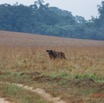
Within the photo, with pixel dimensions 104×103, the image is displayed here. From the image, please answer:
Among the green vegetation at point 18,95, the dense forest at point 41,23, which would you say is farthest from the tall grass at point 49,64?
the dense forest at point 41,23

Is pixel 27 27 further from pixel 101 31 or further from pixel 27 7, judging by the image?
pixel 101 31

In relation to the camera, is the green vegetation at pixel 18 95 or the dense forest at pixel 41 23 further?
the dense forest at pixel 41 23

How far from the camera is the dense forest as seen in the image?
3187 inches

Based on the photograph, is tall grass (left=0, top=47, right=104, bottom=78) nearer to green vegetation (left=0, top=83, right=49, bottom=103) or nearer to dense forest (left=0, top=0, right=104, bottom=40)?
green vegetation (left=0, top=83, right=49, bottom=103)

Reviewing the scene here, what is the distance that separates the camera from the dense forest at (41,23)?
80.9 metres

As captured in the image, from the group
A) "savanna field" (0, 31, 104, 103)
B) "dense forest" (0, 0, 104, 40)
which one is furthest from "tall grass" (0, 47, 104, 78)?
"dense forest" (0, 0, 104, 40)

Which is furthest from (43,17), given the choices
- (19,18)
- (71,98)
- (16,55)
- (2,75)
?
(71,98)

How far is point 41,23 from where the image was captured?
284 feet

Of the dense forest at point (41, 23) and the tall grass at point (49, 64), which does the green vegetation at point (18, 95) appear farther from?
the dense forest at point (41, 23)

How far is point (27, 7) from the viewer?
3410 inches

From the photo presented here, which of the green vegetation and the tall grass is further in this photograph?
the tall grass

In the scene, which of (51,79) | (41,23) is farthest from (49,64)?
(41,23)

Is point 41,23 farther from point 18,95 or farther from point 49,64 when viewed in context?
point 18,95

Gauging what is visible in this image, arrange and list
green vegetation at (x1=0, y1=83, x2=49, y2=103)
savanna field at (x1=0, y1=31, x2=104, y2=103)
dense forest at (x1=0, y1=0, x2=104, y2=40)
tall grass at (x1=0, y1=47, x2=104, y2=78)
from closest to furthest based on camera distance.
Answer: green vegetation at (x1=0, y1=83, x2=49, y2=103) < savanna field at (x1=0, y1=31, x2=104, y2=103) < tall grass at (x1=0, y1=47, x2=104, y2=78) < dense forest at (x1=0, y1=0, x2=104, y2=40)
